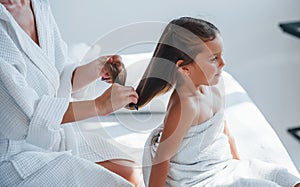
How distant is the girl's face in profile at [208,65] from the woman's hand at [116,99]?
15 cm

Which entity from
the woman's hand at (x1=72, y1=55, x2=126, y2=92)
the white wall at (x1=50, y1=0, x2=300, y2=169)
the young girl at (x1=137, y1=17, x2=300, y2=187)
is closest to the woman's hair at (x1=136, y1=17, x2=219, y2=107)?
the young girl at (x1=137, y1=17, x2=300, y2=187)

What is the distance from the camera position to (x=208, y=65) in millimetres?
1105

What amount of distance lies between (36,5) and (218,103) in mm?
524

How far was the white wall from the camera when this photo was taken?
220cm

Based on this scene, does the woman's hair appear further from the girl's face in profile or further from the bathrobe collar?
the bathrobe collar

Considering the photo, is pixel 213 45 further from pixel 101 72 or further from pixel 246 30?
pixel 246 30

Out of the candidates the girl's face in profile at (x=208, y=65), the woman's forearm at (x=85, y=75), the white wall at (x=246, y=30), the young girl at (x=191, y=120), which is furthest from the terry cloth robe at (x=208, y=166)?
the white wall at (x=246, y=30)

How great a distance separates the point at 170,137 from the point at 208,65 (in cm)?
18

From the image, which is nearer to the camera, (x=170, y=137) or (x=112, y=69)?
(x=170, y=137)

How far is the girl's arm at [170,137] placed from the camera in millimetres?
1096

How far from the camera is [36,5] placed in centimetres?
128

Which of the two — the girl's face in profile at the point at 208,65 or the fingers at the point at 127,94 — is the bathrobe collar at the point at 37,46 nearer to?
the fingers at the point at 127,94

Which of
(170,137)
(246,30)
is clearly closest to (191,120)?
(170,137)

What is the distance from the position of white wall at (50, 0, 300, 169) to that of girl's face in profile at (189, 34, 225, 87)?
1.06m
